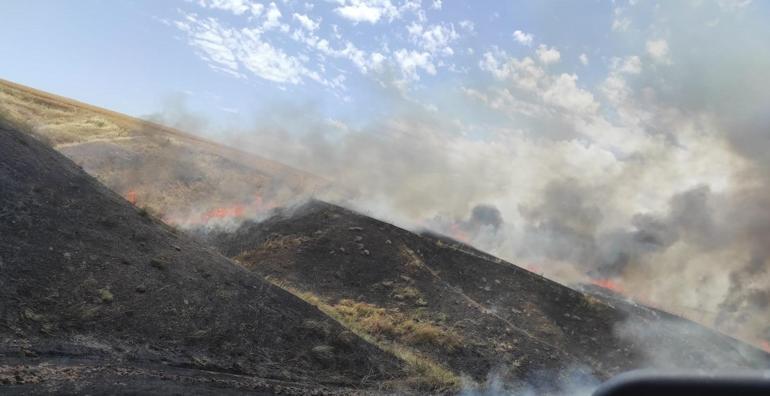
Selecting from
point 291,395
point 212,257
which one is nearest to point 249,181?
point 212,257

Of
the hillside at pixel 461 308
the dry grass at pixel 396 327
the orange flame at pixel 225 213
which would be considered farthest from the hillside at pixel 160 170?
the dry grass at pixel 396 327

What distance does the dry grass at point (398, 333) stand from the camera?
15.3 meters

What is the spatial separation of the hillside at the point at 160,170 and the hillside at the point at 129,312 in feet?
48.4

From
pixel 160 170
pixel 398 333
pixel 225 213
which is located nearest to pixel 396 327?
pixel 398 333

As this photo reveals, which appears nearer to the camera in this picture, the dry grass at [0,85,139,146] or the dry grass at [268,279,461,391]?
the dry grass at [268,279,461,391]

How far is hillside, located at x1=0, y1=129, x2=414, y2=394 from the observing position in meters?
9.29

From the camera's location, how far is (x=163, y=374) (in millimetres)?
9797

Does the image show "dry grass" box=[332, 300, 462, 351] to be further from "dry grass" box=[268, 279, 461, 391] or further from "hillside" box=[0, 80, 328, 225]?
"hillside" box=[0, 80, 328, 225]

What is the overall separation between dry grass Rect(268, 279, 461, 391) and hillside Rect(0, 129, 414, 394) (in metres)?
1.03

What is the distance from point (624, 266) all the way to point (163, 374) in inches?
1765

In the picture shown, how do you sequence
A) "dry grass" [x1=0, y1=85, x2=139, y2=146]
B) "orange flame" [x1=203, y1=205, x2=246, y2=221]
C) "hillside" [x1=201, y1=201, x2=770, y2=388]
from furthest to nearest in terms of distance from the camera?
1. "dry grass" [x1=0, y1=85, x2=139, y2=146]
2. "orange flame" [x1=203, y1=205, x2=246, y2=221]
3. "hillside" [x1=201, y1=201, x2=770, y2=388]

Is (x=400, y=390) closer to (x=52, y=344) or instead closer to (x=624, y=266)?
(x=52, y=344)

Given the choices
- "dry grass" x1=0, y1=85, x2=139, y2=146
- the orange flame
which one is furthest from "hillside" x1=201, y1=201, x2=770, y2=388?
"dry grass" x1=0, y1=85, x2=139, y2=146

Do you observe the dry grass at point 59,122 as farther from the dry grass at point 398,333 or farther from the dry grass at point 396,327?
the dry grass at point 396,327
